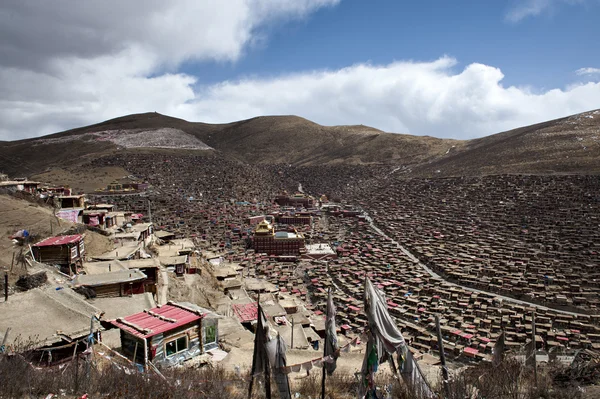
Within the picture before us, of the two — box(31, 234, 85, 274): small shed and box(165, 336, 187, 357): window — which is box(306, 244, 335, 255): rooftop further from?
box(165, 336, 187, 357): window

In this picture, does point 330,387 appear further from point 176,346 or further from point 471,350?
point 471,350

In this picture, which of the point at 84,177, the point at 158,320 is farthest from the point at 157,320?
the point at 84,177

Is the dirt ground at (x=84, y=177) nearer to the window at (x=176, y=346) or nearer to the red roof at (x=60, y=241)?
the red roof at (x=60, y=241)

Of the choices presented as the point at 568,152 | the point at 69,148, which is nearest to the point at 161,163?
the point at 69,148

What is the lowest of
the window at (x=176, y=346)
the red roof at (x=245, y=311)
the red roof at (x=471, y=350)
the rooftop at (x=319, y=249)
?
the red roof at (x=471, y=350)

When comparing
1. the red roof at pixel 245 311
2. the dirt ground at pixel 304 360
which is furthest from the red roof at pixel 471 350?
the red roof at pixel 245 311

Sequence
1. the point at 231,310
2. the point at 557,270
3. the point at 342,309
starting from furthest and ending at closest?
the point at 557,270
the point at 342,309
the point at 231,310

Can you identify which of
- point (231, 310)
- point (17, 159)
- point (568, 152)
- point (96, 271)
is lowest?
point (231, 310)

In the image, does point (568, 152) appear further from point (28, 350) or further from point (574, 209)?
point (28, 350)
